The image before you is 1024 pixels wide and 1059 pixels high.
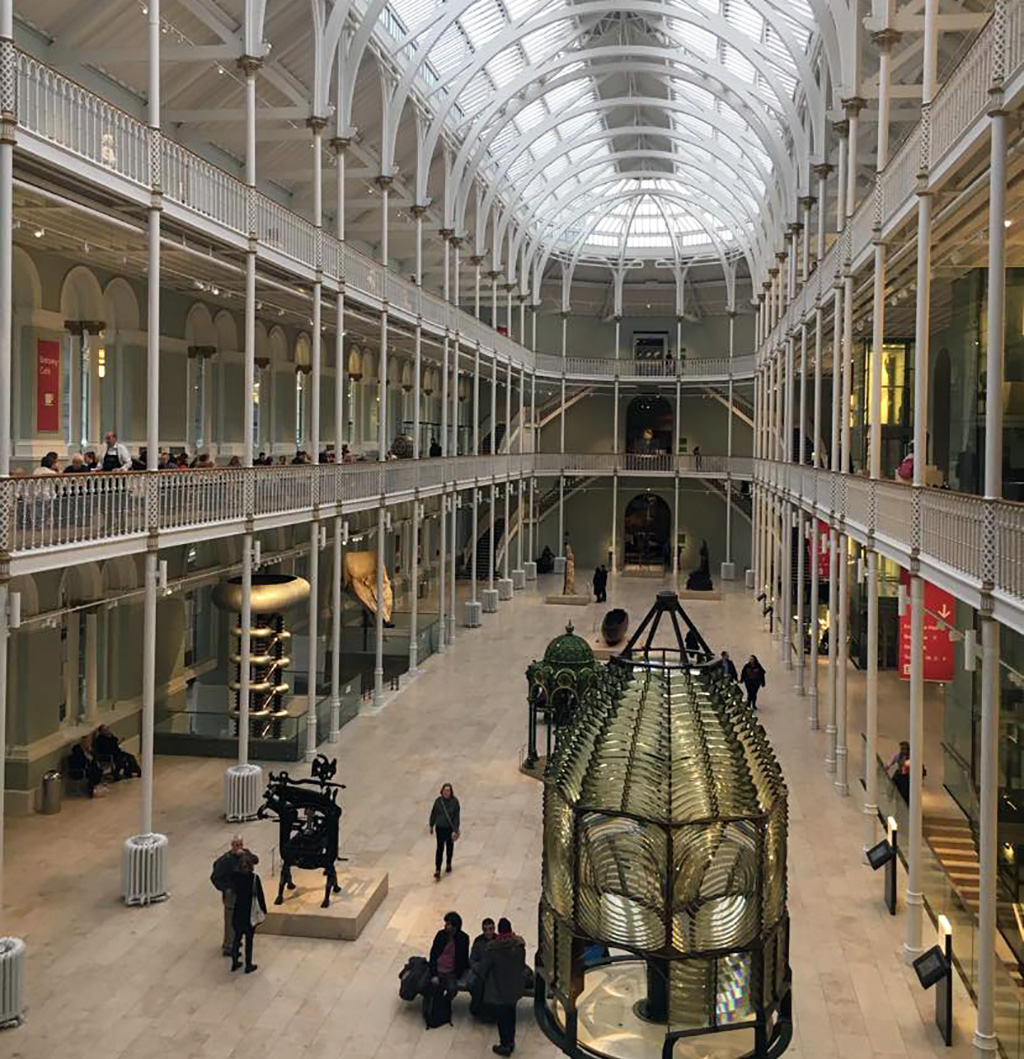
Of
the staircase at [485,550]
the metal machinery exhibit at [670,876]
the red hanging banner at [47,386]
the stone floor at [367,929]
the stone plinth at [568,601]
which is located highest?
the red hanging banner at [47,386]

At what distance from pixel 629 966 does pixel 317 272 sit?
16.5m

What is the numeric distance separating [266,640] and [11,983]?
10.1 meters

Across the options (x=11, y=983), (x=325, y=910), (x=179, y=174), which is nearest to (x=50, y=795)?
(x=325, y=910)

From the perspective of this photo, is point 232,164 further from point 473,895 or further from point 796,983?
point 796,983

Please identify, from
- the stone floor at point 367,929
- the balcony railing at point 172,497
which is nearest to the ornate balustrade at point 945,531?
the stone floor at point 367,929

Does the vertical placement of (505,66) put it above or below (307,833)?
above

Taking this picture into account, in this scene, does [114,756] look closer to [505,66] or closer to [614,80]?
[505,66]

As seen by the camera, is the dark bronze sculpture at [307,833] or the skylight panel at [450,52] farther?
the skylight panel at [450,52]

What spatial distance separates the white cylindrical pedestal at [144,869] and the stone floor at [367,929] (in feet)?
0.65

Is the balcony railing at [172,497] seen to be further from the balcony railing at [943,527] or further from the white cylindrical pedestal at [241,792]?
the balcony railing at [943,527]

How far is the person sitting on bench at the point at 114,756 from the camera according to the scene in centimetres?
1825

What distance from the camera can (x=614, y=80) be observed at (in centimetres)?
3819

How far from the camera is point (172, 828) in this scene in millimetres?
15703

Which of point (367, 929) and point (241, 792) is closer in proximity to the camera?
point (367, 929)
